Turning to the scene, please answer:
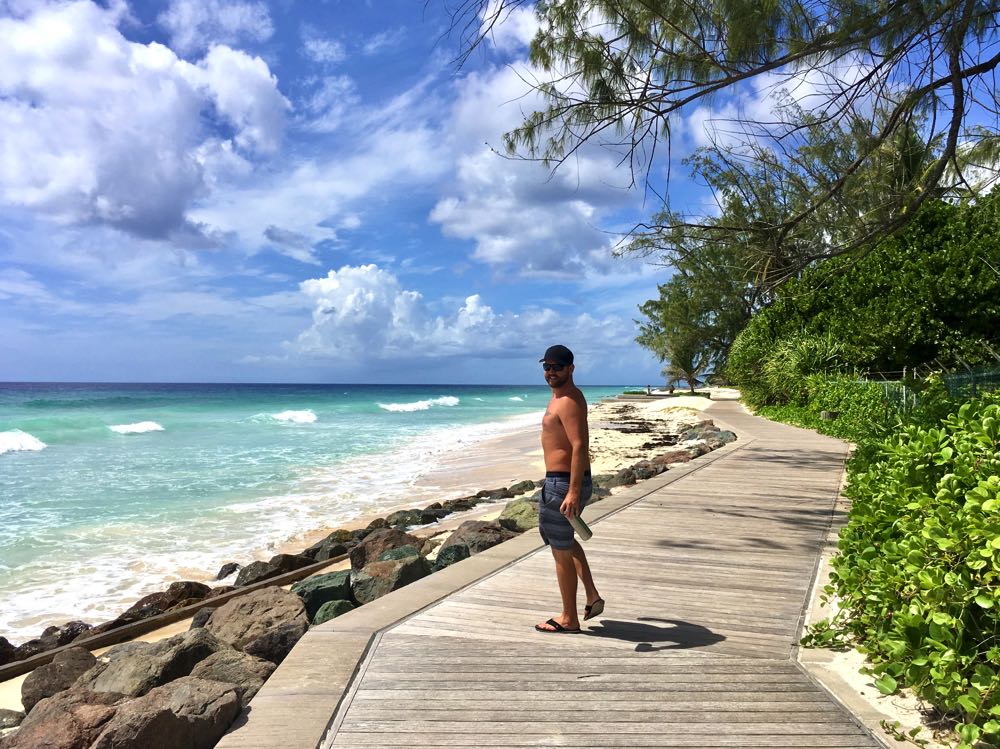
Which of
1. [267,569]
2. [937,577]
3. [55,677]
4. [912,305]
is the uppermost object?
[912,305]

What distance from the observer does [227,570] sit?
8.38 metres

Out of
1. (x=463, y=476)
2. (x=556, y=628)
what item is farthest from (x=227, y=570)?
(x=463, y=476)

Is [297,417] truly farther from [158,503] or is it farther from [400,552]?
[400,552]

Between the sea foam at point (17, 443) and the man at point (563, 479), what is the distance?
2812 centimetres

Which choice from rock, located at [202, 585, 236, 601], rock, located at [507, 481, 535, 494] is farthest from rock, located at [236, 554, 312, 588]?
rock, located at [507, 481, 535, 494]

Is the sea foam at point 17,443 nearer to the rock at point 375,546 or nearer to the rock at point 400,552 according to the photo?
the rock at point 375,546

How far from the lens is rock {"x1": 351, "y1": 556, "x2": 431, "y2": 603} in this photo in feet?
18.2

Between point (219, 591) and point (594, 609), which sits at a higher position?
point (594, 609)

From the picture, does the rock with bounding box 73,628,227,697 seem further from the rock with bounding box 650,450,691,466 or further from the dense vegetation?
the dense vegetation

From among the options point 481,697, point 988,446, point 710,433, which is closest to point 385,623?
point 481,697

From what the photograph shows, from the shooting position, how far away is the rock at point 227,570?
8.26 metres

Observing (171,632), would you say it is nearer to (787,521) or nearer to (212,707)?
(212,707)

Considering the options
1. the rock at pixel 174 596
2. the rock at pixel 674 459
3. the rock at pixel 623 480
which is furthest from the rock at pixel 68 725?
the rock at pixel 674 459

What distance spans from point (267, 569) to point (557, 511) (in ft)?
17.2
